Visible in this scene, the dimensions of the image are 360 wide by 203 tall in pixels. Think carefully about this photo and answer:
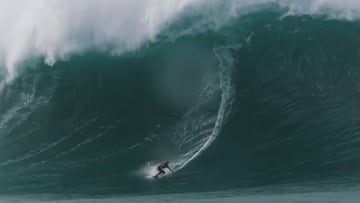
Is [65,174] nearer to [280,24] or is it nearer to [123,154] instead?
[123,154]

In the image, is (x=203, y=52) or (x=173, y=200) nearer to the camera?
(x=173, y=200)

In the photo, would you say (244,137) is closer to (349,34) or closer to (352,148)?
(352,148)

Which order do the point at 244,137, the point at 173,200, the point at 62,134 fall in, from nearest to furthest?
1. the point at 173,200
2. the point at 244,137
3. the point at 62,134

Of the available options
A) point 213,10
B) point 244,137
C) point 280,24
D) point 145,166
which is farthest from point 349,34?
point 145,166

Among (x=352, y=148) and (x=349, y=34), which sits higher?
(x=349, y=34)

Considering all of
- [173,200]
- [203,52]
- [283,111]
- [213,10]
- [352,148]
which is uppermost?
[213,10]

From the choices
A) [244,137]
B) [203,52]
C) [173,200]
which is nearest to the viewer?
[173,200]

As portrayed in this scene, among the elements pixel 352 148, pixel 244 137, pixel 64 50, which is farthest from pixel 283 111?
pixel 64 50
